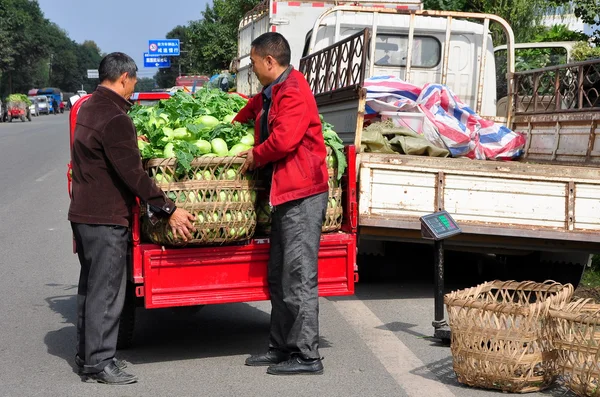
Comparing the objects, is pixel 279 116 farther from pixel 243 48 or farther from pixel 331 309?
pixel 243 48

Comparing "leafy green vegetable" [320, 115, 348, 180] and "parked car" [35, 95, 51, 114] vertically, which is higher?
"parked car" [35, 95, 51, 114]

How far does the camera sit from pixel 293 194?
5.21 meters

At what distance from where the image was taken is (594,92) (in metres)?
8.62

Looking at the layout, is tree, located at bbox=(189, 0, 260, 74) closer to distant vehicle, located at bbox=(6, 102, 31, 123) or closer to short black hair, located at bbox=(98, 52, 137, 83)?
distant vehicle, located at bbox=(6, 102, 31, 123)

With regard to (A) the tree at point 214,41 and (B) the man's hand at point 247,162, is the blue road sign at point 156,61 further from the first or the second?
(B) the man's hand at point 247,162

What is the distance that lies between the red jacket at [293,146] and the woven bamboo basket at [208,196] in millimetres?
201

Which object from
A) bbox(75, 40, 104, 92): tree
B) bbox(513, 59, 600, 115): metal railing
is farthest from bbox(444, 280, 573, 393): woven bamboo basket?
bbox(75, 40, 104, 92): tree

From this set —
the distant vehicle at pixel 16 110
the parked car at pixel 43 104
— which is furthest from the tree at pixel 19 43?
the distant vehicle at pixel 16 110

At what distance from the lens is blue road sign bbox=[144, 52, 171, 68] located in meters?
83.2

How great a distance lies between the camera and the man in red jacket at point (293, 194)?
17.1 feet

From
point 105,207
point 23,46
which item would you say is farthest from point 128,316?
point 23,46

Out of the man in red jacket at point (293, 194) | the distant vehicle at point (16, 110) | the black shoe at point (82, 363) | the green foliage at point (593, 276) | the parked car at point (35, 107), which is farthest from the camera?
the parked car at point (35, 107)

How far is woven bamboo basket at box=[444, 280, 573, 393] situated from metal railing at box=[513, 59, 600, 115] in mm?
3513

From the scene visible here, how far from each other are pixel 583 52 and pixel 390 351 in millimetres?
A: 9759
